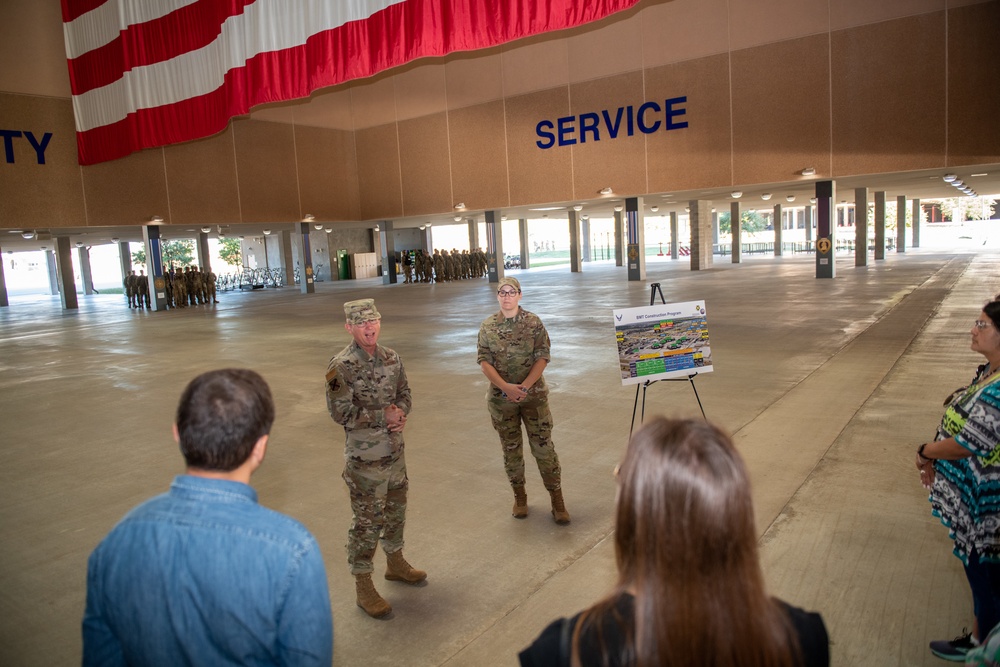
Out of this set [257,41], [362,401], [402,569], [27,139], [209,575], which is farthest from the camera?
[27,139]

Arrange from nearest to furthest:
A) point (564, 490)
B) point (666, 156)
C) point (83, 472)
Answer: point (564, 490)
point (83, 472)
point (666, 156)

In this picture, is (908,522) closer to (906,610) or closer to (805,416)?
(906,610)

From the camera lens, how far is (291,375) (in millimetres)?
10547

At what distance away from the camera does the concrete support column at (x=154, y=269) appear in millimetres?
26609

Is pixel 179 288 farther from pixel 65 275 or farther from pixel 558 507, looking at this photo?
pixel 558 507

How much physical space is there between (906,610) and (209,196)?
28849 millimetres

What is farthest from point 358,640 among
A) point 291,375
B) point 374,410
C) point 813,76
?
point 813,76

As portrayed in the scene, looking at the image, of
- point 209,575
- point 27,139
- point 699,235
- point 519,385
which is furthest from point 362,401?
point 699,235

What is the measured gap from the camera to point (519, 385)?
453cm

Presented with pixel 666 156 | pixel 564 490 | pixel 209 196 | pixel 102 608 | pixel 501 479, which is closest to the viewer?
pixel 102 608

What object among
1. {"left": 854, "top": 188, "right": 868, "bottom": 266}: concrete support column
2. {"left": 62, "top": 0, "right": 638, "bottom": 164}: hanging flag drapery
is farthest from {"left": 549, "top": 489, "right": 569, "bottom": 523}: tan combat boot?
{"left": 854, "top": 188, "right": 868, "bottom": 266}: concrete support column

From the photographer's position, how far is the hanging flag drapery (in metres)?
7.37

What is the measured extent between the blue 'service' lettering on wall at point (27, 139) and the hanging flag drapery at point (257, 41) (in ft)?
26.1

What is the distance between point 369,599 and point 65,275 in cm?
3234
